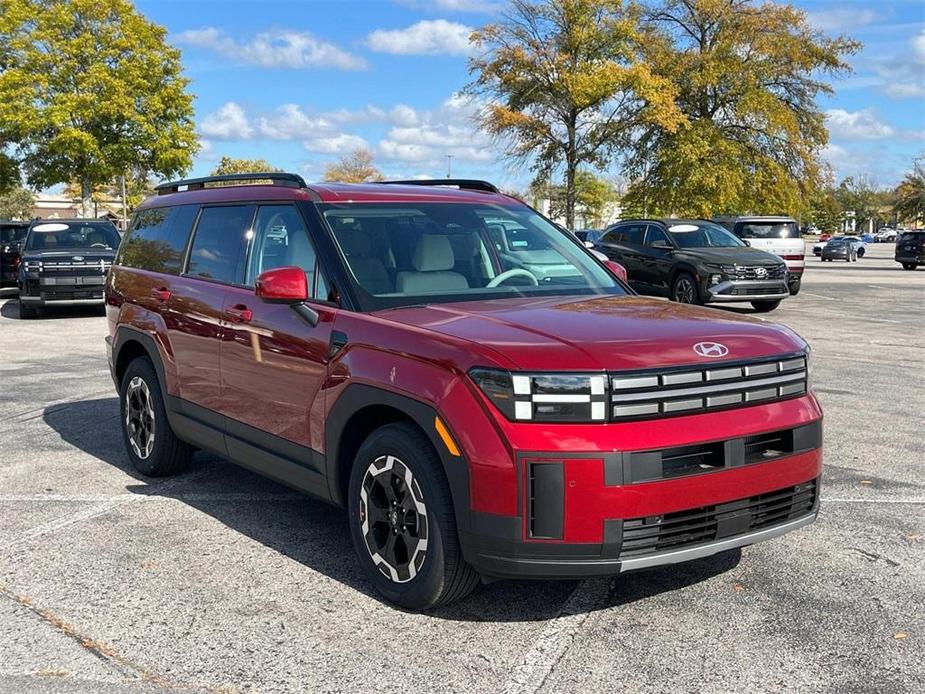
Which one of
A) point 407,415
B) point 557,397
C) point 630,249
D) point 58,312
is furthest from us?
point 58,312

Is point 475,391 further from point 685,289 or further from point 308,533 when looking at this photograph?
point 685,289

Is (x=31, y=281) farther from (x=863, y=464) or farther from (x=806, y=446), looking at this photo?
(x=806, y=446)

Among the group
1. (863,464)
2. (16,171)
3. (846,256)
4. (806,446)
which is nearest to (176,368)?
(806,446)

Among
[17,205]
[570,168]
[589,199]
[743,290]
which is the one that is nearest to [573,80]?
[570,168]

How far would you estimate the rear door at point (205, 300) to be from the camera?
519cm

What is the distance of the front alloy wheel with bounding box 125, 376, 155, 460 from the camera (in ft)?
19.8

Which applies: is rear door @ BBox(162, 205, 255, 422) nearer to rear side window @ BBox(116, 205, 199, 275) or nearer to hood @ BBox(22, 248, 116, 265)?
rear side window @ BBox(116, 205, 199, 275)

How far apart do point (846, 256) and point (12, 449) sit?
170ft

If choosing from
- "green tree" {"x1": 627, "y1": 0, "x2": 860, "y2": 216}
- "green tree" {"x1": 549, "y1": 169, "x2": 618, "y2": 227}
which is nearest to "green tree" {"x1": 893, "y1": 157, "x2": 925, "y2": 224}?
"green tree" {"x1": 549, "y1": 169, "x2": 618, "y2": 227}

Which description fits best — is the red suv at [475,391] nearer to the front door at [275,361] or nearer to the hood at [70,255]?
the front door at [275,361]

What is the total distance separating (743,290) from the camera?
54.6 ft

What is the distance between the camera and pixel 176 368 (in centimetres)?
564

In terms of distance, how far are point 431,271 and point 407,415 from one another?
103 cm

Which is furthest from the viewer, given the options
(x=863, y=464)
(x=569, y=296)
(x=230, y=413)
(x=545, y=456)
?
(x=863, y=464)
